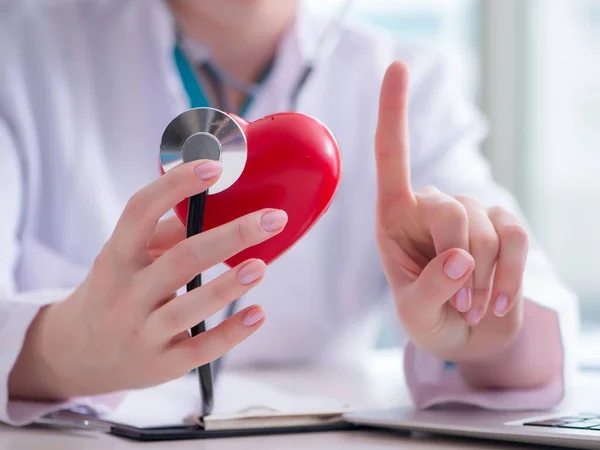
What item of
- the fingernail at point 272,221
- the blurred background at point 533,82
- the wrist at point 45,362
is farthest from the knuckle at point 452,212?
the blurred background at point 533,82

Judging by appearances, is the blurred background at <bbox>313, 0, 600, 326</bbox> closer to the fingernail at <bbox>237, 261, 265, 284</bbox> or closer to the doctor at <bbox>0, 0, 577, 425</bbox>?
the doctor at <bbox>0, 0, 577, 425</bbox>

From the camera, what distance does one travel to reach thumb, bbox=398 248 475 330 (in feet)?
1.78

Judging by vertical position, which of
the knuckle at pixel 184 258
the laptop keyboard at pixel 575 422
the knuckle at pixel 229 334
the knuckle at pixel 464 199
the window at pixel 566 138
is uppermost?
the window at pixel 566 138

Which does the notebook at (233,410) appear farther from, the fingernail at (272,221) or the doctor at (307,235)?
the fingernail at (272,221)

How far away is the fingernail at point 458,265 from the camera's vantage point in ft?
1.77

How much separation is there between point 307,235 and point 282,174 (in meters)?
0.52

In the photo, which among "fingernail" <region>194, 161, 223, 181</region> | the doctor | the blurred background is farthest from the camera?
the blurred background

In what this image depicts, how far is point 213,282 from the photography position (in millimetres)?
514

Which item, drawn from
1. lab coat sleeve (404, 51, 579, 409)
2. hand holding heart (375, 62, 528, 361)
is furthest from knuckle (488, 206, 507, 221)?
lab coat sleeve (404, 51, 579, 409)

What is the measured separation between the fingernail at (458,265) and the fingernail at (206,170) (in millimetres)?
168

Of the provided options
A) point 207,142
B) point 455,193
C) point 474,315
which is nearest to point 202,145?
point 207,142

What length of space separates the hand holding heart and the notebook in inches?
3.8

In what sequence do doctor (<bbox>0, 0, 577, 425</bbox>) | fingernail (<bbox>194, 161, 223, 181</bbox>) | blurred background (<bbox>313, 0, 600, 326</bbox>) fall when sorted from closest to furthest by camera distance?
fingernail (<bbox>194, 161, 223, 181</bbox>)
doctor (<bbox>0, 0, 577, 425</bbox>)
blurred background (<bbox>313, 0, 600, 326</bbox>)

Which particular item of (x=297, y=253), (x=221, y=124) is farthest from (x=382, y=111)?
(x=297, y=253)
